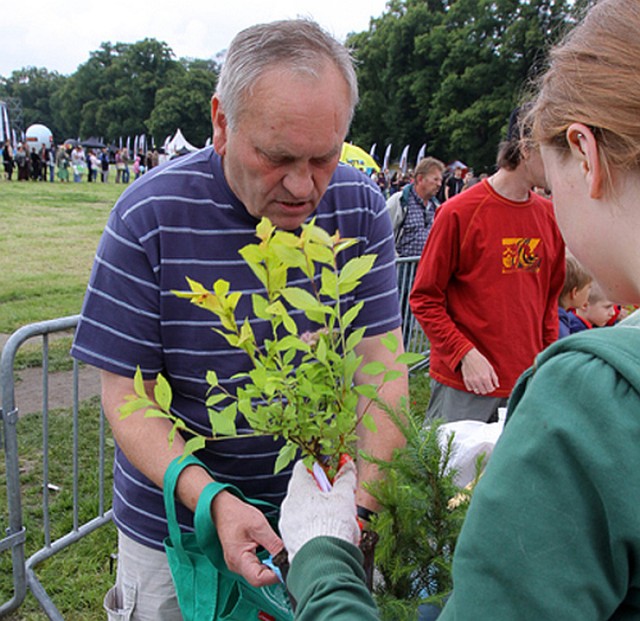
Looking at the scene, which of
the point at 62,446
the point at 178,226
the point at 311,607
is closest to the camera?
the point at 311,607

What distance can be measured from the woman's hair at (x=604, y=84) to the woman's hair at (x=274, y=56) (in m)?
0.68

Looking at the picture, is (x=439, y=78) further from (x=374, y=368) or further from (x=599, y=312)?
(x=374, y=368)

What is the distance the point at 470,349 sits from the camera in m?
3.12

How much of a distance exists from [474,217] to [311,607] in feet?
8.17

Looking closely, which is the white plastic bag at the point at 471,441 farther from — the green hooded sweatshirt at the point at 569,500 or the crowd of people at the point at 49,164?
the crowd of people at the point at 49,164

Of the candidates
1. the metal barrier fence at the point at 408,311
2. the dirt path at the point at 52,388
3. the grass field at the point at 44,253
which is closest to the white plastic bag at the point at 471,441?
the metal barrier fence at the point at 408,311

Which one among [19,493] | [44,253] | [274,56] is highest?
[274,56]

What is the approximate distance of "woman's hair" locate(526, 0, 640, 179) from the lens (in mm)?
772

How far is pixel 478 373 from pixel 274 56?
81.8 inches

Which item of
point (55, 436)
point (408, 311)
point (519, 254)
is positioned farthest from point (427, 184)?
point (55, 436)

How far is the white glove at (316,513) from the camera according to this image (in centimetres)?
113

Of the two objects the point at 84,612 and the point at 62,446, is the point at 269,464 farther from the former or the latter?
the point at 62,446

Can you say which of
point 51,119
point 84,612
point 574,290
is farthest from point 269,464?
point 51,119

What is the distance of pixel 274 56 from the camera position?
141 cm
